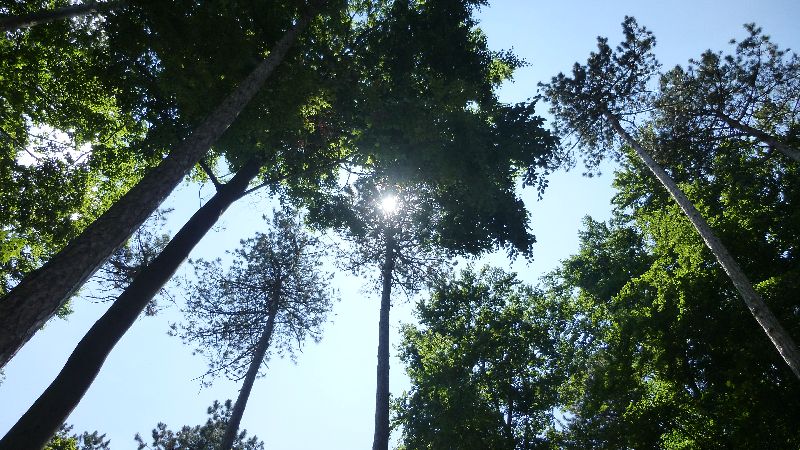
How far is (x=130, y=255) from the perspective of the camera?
57.4 ft

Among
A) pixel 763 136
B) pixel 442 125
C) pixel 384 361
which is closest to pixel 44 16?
pixel 442 125

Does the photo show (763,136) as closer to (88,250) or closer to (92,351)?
(88,250)

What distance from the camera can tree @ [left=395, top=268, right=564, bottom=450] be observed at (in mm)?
14336

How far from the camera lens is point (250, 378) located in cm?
1688

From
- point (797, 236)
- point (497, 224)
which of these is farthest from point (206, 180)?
point (797, 236)

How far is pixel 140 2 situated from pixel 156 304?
13.6m

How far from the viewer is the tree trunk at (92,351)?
5.60m

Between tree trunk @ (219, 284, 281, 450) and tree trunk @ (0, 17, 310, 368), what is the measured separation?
12.2m

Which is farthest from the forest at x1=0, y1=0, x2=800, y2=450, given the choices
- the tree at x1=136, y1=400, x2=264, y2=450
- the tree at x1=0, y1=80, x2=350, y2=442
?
the tree at x1=136, y1=400, x2=264, y2=450

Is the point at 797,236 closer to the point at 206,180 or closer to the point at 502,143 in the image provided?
the point at 502,143

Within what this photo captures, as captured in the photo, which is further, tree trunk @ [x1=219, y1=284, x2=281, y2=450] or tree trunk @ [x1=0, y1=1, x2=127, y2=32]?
tree trunk @ [x1=219, y1=284, x2=281, y2=450]

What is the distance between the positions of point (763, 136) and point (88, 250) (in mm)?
19610

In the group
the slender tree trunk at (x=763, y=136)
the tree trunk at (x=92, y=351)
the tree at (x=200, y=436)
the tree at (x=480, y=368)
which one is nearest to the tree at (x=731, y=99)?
the slender tree trunk at (x=763, y=136)

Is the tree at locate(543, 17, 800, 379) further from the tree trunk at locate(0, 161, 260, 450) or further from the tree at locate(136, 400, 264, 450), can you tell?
the tree at locate(136, 400, 264, 450)
